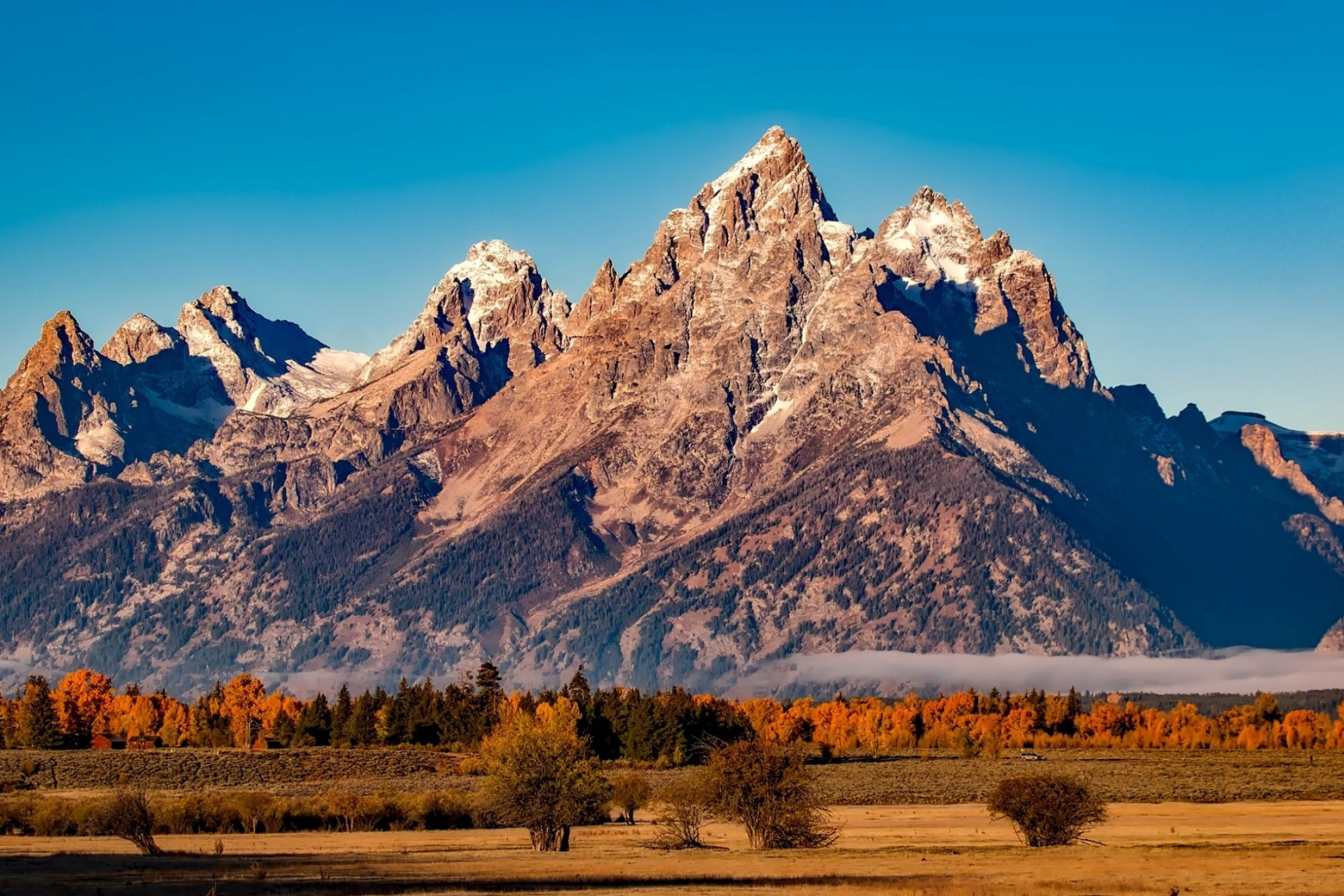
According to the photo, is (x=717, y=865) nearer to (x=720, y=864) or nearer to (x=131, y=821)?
(x=720, y=864)

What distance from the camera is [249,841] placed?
5704 inches

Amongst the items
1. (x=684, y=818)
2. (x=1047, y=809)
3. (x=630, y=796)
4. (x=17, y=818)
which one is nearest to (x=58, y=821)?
(x=17, y=818)

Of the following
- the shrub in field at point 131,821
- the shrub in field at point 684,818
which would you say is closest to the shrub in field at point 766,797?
the shrub in field at point 684,818

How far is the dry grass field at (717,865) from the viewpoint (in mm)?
99125

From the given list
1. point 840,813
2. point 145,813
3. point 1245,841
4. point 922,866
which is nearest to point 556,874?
point 922,866

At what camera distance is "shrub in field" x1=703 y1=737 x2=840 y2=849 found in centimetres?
13662

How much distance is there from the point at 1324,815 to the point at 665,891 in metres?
86.9

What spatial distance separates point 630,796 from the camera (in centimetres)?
17975

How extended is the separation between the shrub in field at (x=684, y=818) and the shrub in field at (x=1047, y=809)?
21.2 metres

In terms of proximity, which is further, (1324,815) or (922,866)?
(1324,815)

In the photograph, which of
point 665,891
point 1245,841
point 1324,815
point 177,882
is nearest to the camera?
point 665,891

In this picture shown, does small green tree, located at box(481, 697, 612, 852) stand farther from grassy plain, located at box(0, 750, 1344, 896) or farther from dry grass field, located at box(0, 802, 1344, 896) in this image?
grassy plain, located at box(0, 750, 1344, 896)

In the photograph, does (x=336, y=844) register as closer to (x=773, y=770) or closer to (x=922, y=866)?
(x=773, y=770)

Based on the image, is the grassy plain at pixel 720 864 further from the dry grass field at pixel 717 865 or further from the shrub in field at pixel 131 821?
the shrub in field at pixel 131 821
